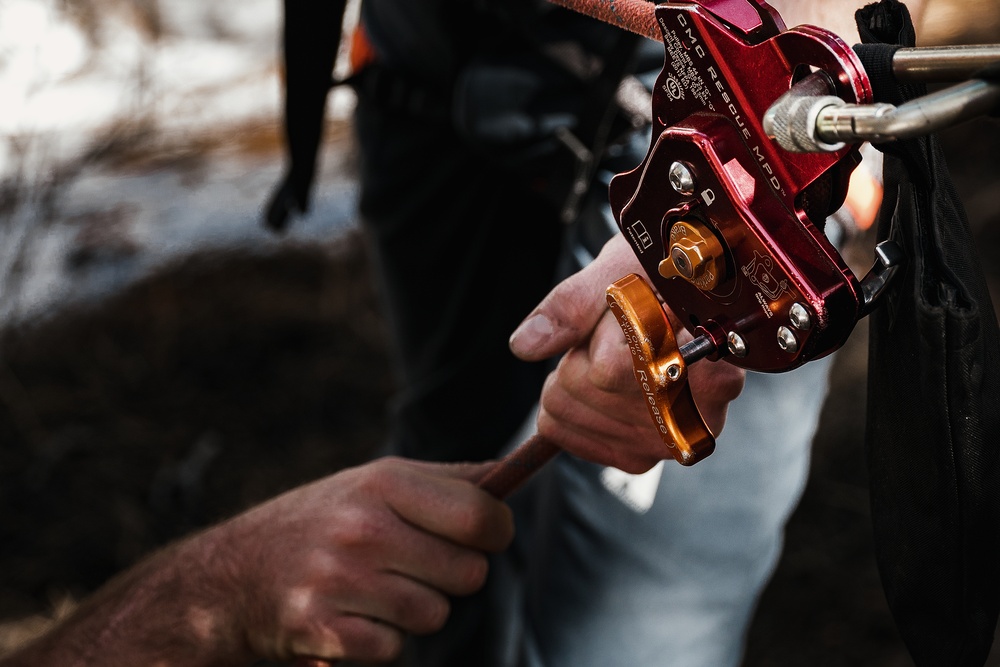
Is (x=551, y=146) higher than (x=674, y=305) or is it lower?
lower

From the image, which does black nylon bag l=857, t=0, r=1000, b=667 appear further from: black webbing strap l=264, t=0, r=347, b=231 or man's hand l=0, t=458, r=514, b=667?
black webbing strap l=264, t=0, r=347, b=231

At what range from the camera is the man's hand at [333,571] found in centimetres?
88

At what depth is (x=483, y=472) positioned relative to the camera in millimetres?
909

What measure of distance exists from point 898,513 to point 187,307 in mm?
2350

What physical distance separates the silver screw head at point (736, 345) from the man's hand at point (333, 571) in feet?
1.12

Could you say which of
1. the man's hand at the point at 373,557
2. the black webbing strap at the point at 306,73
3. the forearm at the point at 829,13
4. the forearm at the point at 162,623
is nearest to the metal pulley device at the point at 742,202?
the forearm at the point at 829,13

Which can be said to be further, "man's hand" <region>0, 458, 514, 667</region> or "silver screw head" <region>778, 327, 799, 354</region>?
"man's hand" <region>0, 458, 514, 667</region>

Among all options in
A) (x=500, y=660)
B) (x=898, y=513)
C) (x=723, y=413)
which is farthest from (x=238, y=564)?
(x=898, y=513)

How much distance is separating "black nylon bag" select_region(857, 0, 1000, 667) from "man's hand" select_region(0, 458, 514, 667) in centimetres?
36

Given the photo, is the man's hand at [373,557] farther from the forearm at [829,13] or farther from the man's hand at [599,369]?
the forearm at [829,13]

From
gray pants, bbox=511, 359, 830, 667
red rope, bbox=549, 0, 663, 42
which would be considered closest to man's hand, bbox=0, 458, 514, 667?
gray pants, bbox=511, 359, 830, 667

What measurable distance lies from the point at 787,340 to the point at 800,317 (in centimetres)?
2

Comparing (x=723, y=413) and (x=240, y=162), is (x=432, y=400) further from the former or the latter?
(x=240, y=162)

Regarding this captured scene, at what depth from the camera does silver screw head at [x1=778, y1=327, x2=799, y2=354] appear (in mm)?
554
